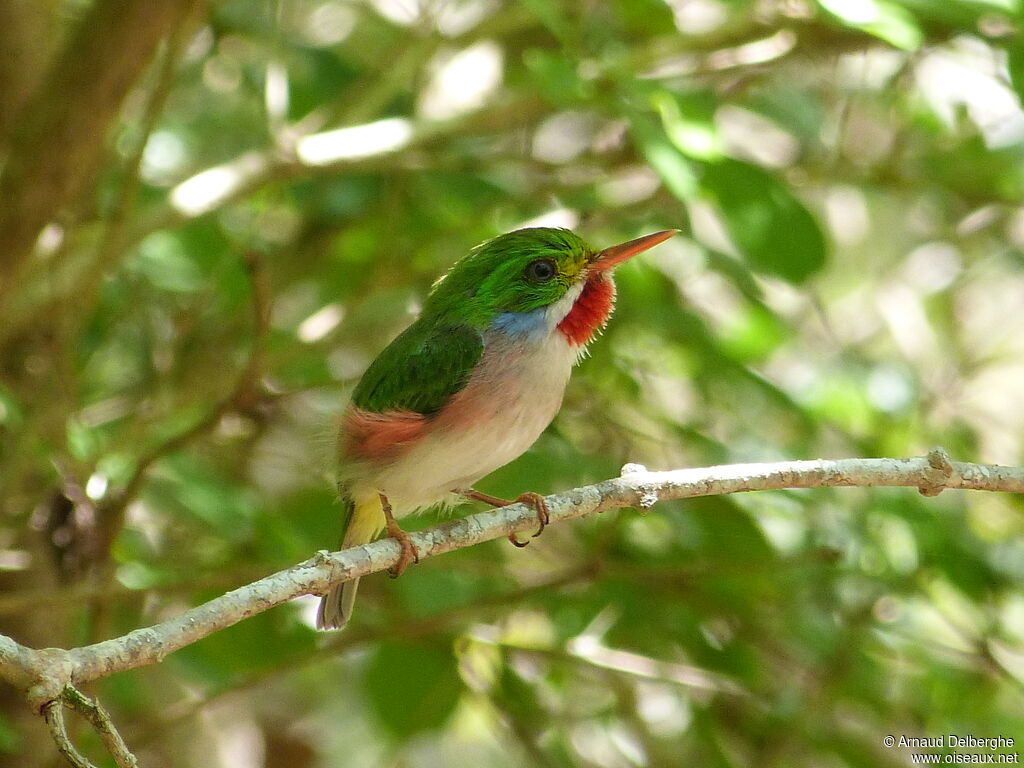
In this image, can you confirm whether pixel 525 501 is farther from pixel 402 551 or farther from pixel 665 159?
pixel 665 159

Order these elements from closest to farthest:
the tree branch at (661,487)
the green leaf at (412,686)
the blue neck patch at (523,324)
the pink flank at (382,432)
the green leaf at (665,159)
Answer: the tree branch at (661,487), the green leaf at (665,159), the pink flank at (382,432), the blue neck patch at (523,324), the green leaf at (412,686)

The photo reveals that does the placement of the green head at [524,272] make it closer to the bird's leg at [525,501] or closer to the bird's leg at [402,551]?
the bird's leg at [525,501]

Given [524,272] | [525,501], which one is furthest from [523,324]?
[525,501]

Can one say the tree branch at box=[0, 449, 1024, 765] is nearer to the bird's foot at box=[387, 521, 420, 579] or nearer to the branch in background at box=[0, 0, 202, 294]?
the bird's foot at box=[387, 521, 420, 579]

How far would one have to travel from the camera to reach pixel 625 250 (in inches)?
130

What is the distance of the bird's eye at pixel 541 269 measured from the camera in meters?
3.41

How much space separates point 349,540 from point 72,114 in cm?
147

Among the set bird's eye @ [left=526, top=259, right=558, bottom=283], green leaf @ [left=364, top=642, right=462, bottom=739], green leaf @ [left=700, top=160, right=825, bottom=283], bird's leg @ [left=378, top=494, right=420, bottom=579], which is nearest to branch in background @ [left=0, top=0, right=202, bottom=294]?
bird's eye @ [left=526, top=259, right=558, bottom=283]

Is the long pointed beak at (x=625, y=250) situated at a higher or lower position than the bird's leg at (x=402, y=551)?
higher

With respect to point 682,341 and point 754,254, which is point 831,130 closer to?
point 682,341

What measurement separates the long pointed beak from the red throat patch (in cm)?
5

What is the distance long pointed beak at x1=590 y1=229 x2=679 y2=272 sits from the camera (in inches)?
125

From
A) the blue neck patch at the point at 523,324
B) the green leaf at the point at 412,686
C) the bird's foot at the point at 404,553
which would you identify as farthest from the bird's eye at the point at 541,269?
the green leaf at the point at 412,686

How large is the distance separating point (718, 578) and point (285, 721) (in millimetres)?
2627
